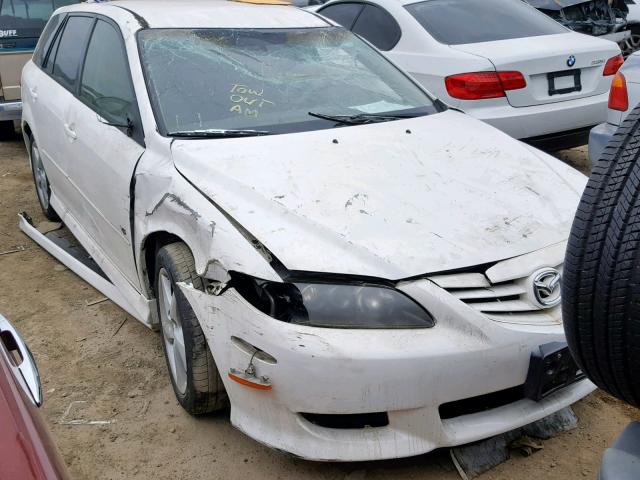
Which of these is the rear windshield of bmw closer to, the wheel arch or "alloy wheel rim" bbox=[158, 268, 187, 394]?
the wheel arch

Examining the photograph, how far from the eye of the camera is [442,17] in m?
5.77

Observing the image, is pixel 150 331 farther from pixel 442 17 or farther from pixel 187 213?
pixel 442 17

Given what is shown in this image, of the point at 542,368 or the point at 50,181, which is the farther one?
the point at 50,181

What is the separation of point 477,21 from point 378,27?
832 mm

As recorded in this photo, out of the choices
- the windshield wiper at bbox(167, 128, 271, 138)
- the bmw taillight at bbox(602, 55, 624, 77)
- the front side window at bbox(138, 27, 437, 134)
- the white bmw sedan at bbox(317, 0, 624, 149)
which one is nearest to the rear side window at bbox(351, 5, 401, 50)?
the white bmw sedan at bbox(317, 0, 624, 149)

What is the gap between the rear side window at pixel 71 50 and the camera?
13.6 feet

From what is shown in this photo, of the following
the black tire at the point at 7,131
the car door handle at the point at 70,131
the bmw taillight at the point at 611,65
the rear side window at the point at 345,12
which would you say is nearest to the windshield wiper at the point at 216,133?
the car door handle at the point at 70,131

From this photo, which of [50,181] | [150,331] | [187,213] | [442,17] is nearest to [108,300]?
[150,331]

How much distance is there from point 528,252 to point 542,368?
0.41 m

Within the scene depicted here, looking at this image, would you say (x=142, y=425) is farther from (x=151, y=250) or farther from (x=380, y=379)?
(x=380, y=379)

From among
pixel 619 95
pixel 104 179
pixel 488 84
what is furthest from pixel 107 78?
pixel 619 95

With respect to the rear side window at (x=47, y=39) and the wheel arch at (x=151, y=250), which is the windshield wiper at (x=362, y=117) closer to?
the wheel arch at (x=151, y=250)

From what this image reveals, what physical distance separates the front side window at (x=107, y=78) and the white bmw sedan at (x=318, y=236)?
0.05ft

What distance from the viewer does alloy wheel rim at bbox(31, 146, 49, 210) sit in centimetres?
500
